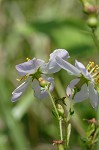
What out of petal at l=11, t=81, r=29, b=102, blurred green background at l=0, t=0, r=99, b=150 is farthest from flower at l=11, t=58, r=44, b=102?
blurred green background at l=0, t=0, r=99, b=150

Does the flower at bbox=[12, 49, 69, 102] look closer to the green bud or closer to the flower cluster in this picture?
the flower cluster

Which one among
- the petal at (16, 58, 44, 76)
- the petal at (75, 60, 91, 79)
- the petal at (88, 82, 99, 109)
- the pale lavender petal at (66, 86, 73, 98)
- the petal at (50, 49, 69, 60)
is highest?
the petal at (16, 58, 44, 76)

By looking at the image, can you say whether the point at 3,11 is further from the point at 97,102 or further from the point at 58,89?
the point at 97,102

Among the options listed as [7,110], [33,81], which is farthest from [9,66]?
[33,81]

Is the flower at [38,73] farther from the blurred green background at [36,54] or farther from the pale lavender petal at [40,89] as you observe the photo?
the blurred green background at [36,54]

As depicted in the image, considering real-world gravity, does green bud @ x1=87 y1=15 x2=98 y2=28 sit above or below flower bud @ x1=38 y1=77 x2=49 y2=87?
above

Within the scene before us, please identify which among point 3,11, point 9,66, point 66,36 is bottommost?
point 66,36

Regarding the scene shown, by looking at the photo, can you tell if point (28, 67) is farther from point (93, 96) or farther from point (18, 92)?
point (93, 96)

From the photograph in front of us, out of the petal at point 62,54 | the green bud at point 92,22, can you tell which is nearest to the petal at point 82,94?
the petal at point 62,54

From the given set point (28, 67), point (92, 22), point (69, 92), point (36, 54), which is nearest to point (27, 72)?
point (28, 67)
